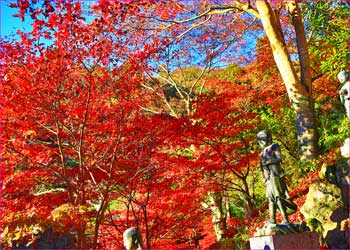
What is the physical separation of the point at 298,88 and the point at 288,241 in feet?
19.2

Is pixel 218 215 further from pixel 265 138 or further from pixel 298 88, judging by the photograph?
pixel 265 138

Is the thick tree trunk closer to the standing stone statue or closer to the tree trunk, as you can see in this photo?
the tree trunk

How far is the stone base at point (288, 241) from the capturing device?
5.15 metres

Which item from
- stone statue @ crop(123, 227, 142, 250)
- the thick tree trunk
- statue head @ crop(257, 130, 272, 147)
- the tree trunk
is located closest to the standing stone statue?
statue head @ crop(257, 130, 272, 147)

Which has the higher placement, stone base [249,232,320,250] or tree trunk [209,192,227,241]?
tree trunk [209,192,227,241]

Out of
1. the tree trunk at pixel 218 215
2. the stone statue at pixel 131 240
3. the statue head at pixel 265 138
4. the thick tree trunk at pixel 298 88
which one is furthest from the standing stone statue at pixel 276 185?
the tree trunk at pixel 218 215

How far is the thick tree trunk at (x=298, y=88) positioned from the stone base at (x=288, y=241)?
461cm

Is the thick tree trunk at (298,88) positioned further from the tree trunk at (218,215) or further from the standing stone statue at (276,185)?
the standing stone statue at (276,185)

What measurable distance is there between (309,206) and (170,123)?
3.89 m

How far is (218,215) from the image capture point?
1203 cm

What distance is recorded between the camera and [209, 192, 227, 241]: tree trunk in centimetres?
1201

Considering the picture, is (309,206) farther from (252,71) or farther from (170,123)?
(252,71)

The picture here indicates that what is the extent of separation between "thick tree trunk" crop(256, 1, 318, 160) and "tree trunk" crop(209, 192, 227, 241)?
334 cm

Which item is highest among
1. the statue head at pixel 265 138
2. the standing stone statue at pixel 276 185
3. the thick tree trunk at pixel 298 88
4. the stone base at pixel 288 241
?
the thick tree trunk at pixel 298 88
